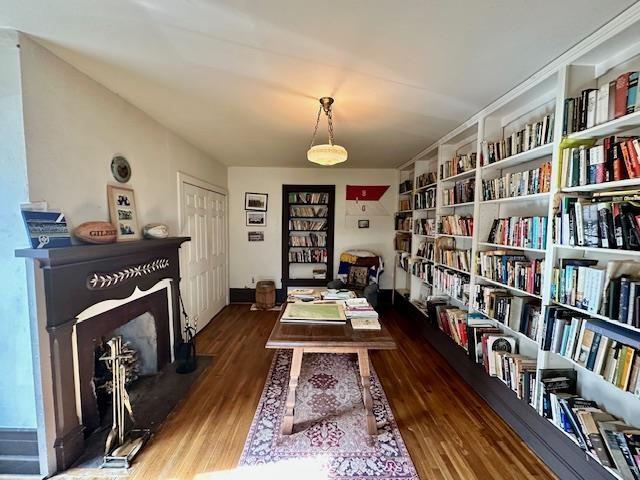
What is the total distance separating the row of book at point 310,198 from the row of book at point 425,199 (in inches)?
59.6

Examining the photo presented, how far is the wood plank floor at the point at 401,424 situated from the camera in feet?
5.10

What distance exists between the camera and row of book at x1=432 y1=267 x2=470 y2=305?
2.62 meters

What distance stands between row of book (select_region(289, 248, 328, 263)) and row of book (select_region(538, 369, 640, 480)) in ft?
11.0

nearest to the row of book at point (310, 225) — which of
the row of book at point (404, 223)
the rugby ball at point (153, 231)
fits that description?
the row of book at point (404, 223)

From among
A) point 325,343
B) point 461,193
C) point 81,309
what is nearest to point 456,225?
point 461,193

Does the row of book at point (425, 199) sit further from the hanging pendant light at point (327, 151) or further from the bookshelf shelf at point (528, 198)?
the hanging pendant light at point (327, 151)

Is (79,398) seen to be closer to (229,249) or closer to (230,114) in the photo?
(230,114)

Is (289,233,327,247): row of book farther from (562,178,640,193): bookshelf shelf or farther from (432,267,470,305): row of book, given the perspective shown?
(562,178,640,193): bookshelf shelf

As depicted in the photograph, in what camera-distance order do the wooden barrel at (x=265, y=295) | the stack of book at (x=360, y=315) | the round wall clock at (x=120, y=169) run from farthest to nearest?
the wooden barrel at (x=265, y=295)
the round wall clock at (x=120, y=169)
the stack of book at (x=360, y=315)

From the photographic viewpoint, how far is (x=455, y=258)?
275 cm

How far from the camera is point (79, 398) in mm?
1627

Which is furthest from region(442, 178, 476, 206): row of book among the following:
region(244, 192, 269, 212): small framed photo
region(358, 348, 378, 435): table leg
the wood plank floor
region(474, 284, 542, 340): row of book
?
region(244, 192, 269, 212): small framed photo

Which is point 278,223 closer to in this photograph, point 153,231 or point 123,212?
point 153,231

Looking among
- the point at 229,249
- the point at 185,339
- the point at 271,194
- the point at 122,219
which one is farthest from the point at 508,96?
the point at 229,249
